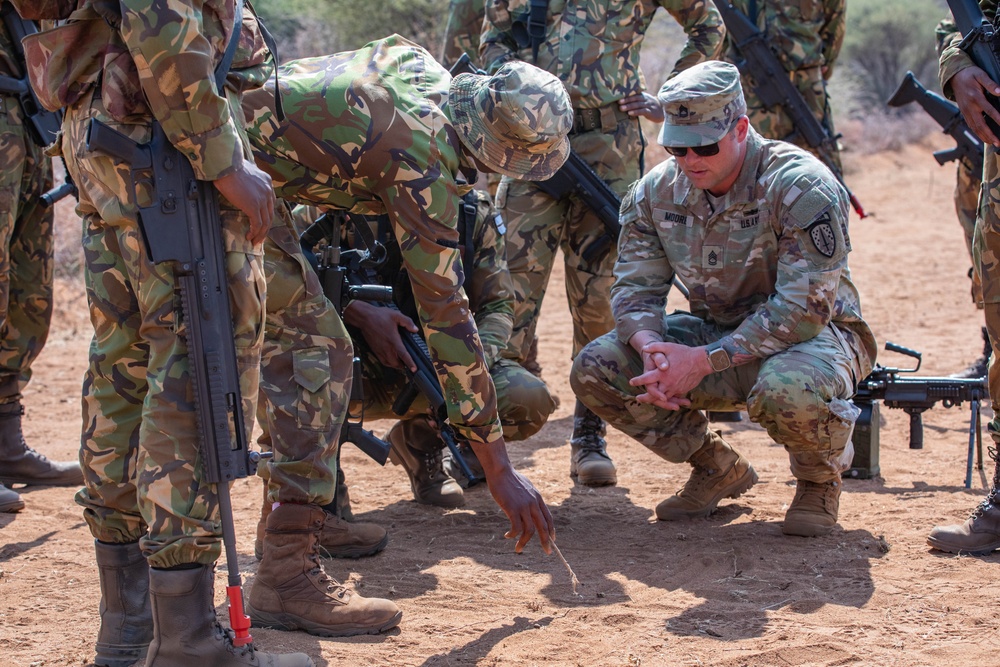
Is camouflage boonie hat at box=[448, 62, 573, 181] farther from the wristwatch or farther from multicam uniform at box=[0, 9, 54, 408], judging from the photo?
multicam uniform at box=[0, 9, 54, 408]

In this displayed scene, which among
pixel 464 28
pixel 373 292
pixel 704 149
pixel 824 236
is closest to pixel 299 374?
pixel 373 292

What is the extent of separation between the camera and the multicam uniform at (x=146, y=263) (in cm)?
265

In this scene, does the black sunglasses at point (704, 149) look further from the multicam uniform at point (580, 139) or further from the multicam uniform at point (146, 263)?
the multicam uniform at point (146, 263)

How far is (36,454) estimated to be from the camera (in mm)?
5023

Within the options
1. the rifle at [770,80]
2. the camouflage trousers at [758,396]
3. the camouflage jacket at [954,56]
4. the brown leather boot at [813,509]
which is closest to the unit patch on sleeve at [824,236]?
the camouflage trousers at [758,396]

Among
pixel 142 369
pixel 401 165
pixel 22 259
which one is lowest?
pixel 142 369

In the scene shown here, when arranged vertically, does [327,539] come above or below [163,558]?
below

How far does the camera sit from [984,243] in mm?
4102

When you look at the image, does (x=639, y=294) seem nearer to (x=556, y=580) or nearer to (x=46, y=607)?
(x=556, y=580)

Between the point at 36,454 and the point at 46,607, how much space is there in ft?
5.14

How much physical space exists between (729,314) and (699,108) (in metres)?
0.84

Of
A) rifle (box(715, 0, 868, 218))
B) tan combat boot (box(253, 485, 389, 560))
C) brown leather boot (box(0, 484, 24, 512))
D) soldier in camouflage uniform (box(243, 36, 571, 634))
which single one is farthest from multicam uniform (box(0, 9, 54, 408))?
rifle (box(715, 0, 868, 218))

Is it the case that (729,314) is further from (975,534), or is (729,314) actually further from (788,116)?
(788,116)

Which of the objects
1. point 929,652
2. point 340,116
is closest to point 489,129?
point 340,116
